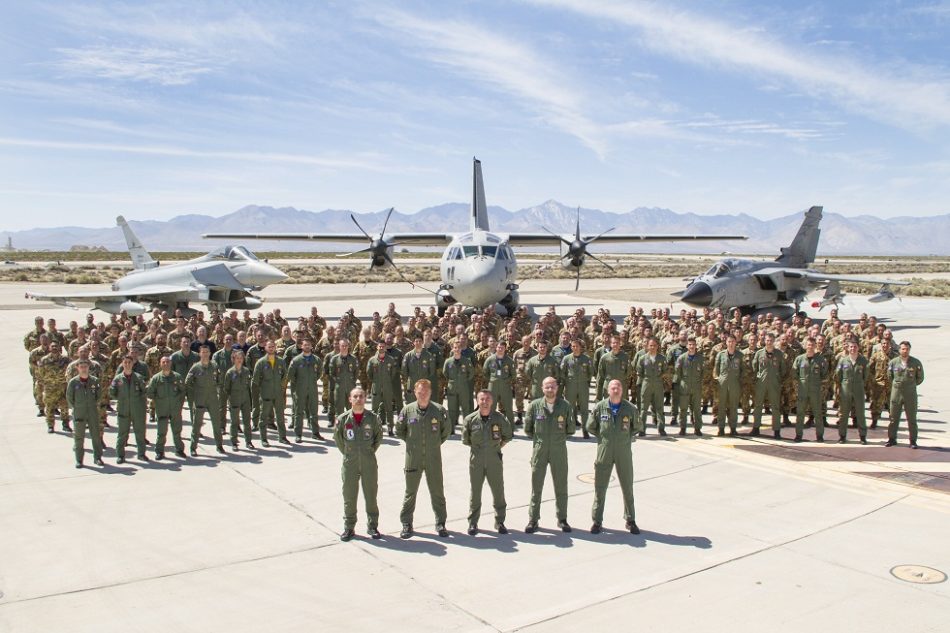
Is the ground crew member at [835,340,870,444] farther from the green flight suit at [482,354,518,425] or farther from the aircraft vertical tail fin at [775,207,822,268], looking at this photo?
the aircraft vertical tail fin at [775,207,822,268]

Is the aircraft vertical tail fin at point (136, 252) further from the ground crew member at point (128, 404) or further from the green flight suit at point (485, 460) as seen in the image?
the green flight suit at point (485, 460)

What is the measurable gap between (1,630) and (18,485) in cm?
338

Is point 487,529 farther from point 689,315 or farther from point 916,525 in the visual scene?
point 689,315

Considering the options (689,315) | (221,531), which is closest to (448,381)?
(221,531)

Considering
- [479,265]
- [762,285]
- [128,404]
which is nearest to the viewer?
[128,404]

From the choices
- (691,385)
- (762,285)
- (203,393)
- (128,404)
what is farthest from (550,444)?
(762,285)

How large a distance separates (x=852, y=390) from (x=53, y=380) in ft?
36.1

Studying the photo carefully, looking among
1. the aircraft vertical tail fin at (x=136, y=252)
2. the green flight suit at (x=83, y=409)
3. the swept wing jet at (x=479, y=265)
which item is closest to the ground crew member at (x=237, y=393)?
the green flight suit at (x=83, y=409)

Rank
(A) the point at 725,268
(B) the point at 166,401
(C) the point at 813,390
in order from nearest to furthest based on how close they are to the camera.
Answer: (B) the point at 166,401, (C) the point at 813,390, (A) the point at 725,268

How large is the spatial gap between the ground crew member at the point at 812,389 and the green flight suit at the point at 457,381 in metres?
4.55

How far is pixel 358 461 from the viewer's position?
605 cm

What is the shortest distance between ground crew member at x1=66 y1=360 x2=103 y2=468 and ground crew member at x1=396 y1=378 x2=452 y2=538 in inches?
167

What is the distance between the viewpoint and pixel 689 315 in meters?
14.2

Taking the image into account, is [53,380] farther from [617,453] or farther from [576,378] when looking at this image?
[617,453]
